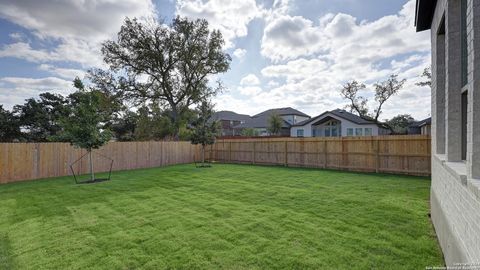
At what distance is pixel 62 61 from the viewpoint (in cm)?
1295

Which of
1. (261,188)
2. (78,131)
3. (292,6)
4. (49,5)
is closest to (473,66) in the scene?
(261,188)

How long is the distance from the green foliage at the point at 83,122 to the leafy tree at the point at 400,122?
116ft

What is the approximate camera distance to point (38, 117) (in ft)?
66.5

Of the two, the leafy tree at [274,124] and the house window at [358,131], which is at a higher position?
the leafy tree at [274,124]

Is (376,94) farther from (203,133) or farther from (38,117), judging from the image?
(38,117)

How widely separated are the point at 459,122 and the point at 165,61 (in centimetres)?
2182

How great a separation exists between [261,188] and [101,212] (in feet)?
14.4

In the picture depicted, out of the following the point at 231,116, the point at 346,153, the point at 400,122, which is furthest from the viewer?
the point at 231,116

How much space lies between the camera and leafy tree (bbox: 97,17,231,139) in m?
20.6

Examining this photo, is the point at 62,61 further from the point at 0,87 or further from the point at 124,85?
the point at 124,85

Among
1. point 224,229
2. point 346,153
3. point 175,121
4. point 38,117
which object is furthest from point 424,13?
point 38,117

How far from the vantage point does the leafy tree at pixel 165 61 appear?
20.6 meters

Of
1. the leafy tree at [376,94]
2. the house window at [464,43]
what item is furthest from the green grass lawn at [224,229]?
the leafy tree at [376,94]

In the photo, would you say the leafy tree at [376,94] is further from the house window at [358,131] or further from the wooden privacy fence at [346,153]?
the wooden privacy fence at [346,153]
